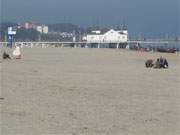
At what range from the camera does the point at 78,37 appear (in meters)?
184

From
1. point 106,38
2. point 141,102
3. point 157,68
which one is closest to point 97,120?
point 141,102

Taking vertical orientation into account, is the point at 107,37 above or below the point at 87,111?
below

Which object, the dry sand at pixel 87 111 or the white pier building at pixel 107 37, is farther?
the white pier building at pixel 107 37

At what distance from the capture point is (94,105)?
11.7m

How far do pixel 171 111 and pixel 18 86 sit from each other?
18.0 feet

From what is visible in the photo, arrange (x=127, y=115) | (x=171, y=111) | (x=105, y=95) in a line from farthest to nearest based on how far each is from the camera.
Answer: (x=105, y=95)
(x=171, y=111)
(x=127, y=115)

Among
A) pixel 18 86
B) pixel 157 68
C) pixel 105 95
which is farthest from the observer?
pixel 157 68

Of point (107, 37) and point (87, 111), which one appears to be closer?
point (87, 111)

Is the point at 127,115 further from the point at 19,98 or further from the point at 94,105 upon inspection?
the point at 19,98

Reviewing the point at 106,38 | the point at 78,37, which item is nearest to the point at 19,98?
the point at 106,38

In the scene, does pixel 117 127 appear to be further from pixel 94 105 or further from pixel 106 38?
pixel 106 38

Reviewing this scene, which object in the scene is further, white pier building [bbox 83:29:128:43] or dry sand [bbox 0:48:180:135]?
white pier building [bbox 83:29:128:43]

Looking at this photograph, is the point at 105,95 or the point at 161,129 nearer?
the point at 161,129

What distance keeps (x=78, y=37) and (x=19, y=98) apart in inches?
6780
